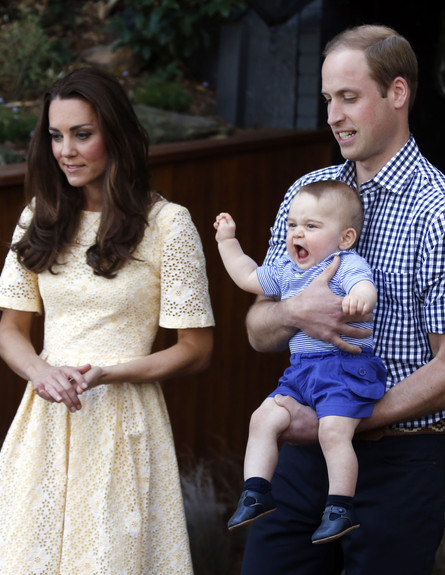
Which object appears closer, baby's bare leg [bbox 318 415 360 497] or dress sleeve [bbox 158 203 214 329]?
baby's bare leg [bbox 318 415 360 497]

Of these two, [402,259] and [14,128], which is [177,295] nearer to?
[402,259]

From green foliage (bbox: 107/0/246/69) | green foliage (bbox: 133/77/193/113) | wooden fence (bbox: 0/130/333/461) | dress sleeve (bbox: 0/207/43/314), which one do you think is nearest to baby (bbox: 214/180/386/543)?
dress sleeve (bbox: 0/207/43/314)

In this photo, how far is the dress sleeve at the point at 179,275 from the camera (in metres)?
3.09

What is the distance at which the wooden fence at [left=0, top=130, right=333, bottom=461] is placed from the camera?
5.13 meters

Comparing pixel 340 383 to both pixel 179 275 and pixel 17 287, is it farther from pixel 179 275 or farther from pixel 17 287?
pixel 17 287

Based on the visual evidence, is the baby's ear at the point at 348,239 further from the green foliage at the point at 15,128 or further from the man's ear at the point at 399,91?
the green foliage at the point at 15,128

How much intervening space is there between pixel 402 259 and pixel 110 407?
1.10 metres

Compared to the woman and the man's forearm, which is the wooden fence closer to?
the woman

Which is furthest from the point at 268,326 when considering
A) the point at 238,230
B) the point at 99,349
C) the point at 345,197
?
the point at 238,230

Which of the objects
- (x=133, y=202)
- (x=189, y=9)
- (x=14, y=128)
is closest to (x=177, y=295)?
(x=133, y=202)

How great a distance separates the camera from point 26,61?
6.17 m

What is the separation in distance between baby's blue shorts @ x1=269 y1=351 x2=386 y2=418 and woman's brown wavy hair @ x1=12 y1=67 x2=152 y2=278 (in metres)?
0.81

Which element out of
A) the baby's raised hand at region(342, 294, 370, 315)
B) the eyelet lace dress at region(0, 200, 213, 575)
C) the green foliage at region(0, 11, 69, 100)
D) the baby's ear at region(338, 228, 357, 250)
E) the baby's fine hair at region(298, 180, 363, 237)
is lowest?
the eyelet lace dress at region(0, 200, 213, 575)

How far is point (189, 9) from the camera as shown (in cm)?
613
